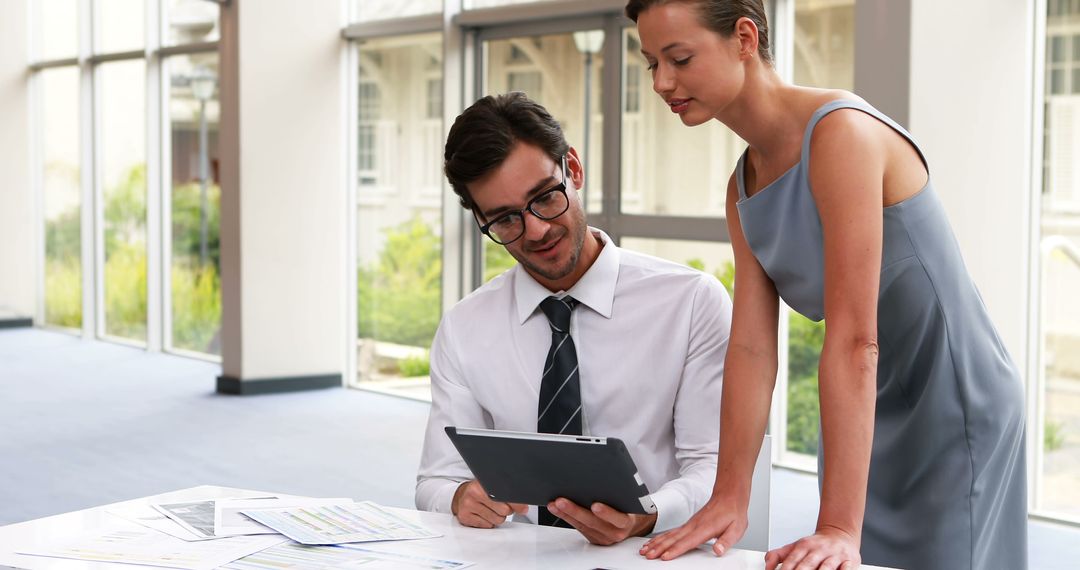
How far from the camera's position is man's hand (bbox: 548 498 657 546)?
1722 mm

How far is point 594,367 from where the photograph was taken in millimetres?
2297

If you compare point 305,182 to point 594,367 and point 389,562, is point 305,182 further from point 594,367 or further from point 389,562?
point 389,562

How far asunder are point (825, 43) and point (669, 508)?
392 centimetres

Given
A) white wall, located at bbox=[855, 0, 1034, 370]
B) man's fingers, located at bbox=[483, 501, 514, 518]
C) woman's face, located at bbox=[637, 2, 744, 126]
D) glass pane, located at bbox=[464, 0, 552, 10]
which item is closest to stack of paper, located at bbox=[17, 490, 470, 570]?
man's fingers, located at bbox=[483, 501, 514, 518]

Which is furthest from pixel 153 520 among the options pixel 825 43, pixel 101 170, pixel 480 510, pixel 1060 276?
pixel 101 170

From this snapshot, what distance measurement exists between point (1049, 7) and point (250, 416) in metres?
4.88

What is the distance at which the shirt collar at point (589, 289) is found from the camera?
2.33 m

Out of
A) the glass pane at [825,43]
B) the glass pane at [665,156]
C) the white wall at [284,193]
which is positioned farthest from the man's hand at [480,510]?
the white wall at [284,193]

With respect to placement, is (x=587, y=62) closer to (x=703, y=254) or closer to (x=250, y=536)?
(x=703, y=254)

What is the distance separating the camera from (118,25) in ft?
34.6

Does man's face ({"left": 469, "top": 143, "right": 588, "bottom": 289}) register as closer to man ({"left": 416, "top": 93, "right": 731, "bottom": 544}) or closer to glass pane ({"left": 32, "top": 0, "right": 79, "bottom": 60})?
man ({"left": 416, "top": 93, "right": 731, "bottom": 544})

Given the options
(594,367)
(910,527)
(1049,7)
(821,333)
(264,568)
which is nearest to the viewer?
(264,568)

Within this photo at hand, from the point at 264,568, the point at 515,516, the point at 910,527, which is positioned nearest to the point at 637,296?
the point at 515,516

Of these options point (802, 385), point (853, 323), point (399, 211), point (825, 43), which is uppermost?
point (825, 43)
